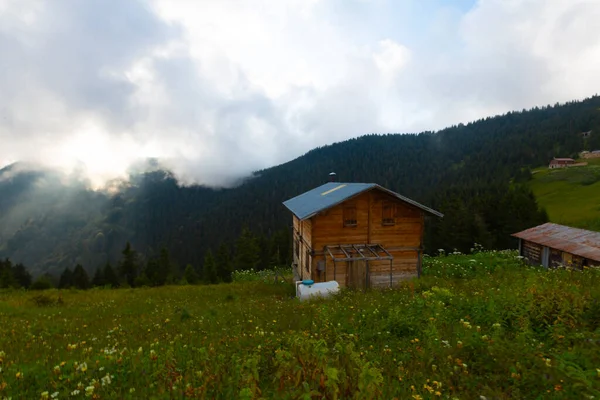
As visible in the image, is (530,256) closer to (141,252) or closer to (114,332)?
(114,332)

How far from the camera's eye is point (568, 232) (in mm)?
32219

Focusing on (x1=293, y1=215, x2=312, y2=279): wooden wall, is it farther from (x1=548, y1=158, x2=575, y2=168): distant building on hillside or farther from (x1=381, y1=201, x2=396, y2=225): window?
(x1=548, y1=158, x2=575, y2=168): distant building on hillside

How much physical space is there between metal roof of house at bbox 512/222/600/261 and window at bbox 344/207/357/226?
1873 centimetres

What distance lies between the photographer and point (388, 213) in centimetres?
2489

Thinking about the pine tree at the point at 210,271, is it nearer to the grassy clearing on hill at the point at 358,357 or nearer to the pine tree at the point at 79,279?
the pine tree at the point at 79,279

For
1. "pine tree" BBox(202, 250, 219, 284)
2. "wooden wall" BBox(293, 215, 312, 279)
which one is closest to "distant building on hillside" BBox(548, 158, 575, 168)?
"pine tree" BBox(202, 250, 219, 284)

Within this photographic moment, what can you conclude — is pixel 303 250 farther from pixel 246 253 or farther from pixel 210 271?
pixel 210 271

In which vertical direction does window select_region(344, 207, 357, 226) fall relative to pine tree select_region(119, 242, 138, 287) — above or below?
above

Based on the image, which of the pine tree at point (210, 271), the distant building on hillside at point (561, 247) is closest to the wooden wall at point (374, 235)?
the distant building on hillside at point (561, 247)

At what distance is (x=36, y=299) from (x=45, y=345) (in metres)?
15.7

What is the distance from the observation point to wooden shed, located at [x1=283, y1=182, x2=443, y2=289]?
23500 mm

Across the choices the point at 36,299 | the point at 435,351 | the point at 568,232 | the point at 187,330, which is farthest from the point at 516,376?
the point at 568,232

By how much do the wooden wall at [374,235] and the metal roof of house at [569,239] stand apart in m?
14.0

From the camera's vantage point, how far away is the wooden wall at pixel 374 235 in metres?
23.7
